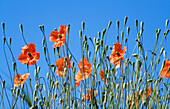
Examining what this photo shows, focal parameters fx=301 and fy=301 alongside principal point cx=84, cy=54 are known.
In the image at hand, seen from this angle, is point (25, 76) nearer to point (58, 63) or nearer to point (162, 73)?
point (58, 63)

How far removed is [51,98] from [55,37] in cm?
48

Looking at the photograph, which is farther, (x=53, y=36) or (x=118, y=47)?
(x=53, y=36)

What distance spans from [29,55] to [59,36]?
0.90 feet

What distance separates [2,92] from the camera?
7.66ft

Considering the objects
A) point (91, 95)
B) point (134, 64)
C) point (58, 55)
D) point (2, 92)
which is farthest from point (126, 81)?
point (2, 92)

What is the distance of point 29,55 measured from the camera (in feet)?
7.68

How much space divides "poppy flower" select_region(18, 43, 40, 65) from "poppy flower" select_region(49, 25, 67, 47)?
0.52ft

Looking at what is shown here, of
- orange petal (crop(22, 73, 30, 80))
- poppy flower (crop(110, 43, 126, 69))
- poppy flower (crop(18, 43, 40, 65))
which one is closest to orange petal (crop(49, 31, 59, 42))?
poppy flower (crop(18, 43, 40, 65))

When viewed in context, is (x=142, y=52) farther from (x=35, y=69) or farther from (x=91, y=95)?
(x=35, y=69)

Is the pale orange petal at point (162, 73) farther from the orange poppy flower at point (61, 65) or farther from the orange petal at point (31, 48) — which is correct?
the orange petal at point (31, 48)

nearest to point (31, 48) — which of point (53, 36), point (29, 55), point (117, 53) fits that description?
point (29, 55)

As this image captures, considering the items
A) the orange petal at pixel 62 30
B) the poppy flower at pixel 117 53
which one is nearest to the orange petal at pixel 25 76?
the orange petal at pixel 62 30

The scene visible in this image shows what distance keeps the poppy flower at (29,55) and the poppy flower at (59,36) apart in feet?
0.52

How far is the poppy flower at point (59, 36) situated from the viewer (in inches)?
91.7
